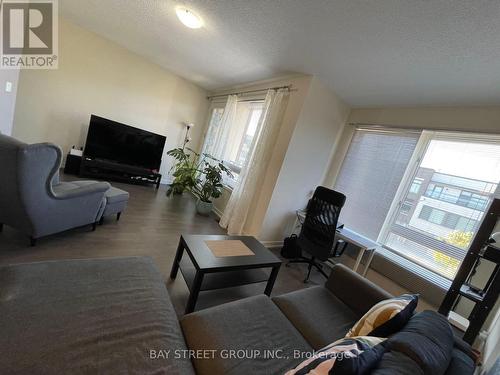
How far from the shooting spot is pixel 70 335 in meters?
0.88

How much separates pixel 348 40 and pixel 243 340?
93.1 inches

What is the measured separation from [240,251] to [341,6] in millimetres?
2023

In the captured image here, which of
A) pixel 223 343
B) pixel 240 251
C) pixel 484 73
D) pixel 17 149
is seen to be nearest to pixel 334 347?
pixel 223 343

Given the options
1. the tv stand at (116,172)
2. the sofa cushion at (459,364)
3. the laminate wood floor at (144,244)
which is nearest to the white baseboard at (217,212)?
the laminate wood floor at (144,244)

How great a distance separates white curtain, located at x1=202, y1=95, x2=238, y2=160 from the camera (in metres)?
4.53

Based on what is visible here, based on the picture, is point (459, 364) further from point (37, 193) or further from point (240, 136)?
point (240, 136)

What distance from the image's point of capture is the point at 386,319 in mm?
1144

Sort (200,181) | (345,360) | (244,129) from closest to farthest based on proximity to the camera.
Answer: (345,360) < (200,181) < (244,129)

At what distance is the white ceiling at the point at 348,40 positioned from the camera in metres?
1.54

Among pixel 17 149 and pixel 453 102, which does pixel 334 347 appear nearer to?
pixel 17 149

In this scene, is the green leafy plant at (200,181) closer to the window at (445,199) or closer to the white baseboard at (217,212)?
the white baseboard at (217,212)

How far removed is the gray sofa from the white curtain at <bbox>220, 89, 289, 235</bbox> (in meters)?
2.09

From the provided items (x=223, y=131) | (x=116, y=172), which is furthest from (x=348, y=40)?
(x=116, y=172)

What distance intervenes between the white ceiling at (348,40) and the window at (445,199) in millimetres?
493
